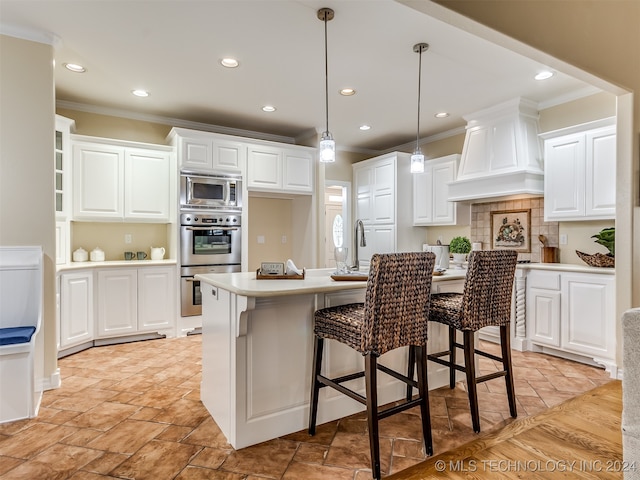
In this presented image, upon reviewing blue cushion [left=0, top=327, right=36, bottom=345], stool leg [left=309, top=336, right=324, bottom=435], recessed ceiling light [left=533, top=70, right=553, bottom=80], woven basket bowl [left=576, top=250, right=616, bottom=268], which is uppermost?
recessed ceiling light [left=533, top=70, right=553, bottom=80]

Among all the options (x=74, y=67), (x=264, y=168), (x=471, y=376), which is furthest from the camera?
(x=264, y=168)

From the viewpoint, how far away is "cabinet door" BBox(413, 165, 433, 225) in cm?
541

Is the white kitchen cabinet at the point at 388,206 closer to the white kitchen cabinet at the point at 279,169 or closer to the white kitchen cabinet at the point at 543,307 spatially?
the white kitchen cabinet at the point at 279,169

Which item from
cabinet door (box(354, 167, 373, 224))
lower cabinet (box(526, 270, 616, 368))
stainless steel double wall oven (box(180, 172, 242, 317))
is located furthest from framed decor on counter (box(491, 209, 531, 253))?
stainless steel double wall oven (box(180, 172, 242, 317))

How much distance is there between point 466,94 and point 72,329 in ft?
15.4

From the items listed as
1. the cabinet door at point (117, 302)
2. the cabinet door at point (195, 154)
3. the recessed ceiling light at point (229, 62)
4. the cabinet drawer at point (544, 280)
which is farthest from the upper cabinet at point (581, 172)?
the cabinet door at point (117, 302)

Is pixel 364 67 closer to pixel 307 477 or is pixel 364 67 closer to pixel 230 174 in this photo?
pixel 230 174

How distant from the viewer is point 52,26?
2760 millimetres

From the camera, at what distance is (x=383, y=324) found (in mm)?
1861

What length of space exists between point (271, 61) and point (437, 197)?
9.96ft

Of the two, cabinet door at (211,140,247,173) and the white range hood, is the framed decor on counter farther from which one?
cabinet door at (211,140,247,173)

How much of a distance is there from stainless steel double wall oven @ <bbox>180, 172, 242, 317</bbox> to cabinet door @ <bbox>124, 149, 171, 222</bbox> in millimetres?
298

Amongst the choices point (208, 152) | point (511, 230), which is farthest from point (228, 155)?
point (511, 230)

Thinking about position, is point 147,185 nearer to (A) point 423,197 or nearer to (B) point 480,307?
(A) point 423,197
